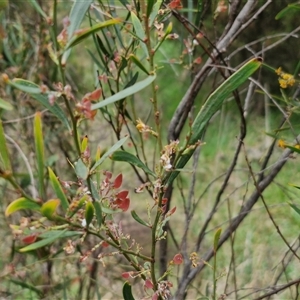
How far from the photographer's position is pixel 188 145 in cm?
54

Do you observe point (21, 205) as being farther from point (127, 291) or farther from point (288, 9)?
point (288, 9)

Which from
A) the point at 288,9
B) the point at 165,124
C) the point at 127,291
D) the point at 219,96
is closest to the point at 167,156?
the point at 219,96

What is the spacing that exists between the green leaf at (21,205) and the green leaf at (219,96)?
0.17 meters

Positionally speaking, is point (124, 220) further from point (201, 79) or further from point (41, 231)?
point (41, 231)

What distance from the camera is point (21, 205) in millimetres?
447

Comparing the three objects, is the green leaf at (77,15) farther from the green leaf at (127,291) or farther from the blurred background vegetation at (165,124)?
the green leaf at (127,291)

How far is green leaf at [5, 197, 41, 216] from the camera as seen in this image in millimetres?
442

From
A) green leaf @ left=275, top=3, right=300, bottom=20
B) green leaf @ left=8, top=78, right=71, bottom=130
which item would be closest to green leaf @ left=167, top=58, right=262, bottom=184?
green leaf @ left=8, top=78, right=71, bottom=130

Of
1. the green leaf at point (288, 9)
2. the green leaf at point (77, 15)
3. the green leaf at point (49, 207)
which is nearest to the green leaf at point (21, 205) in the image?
the green leaf at point (49, 207)

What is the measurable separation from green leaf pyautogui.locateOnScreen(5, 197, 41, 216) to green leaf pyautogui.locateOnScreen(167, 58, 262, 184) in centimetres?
17

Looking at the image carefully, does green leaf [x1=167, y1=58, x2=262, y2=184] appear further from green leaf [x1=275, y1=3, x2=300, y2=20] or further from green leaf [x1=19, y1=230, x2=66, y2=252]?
green leaf [x1=275, y1=3, x2=300, y2=20]

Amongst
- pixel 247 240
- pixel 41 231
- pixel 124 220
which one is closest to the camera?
pixel 41 231

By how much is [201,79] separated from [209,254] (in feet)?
1.16

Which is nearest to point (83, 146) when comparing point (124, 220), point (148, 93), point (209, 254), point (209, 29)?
point (209, 254)
